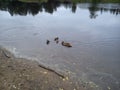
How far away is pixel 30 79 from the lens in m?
14.7

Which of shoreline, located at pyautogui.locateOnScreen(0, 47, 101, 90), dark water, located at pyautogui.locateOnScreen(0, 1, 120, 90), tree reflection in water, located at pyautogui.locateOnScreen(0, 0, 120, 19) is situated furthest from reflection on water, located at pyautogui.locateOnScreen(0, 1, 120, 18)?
shoreline, located at pyautogui.locateOnScreen(0, 47, 101, 90)

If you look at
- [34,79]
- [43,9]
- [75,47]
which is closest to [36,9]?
[43,9]

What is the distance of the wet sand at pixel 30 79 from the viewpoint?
1390 centimetres

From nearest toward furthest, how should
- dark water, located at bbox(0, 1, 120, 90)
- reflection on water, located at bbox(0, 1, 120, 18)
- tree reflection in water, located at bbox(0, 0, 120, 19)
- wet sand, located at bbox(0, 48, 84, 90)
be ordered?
wet sand, located at bbox(0, 48, 84, 90)
dark water, located at bbox(0, 1, 120, 90)
tree reflection in water, located at bbox(0, 0, 120, 19)
reflection on water, located at bbox(0, 1, 120, 18)

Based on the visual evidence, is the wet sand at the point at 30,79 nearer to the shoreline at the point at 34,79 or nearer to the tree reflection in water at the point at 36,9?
the shoreline at the point at 34,79

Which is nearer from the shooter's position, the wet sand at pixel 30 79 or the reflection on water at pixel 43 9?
the wet sand at pixel 30 79

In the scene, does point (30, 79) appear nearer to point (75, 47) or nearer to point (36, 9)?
point (75, 47)

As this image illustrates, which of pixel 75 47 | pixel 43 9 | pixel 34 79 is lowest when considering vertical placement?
pixel 43 9

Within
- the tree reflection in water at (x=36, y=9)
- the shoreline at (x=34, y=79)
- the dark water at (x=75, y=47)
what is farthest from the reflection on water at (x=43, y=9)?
the shoreline at (x=34, y=79)

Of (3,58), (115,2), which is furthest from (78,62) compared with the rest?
(115,2)

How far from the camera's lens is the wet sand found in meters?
13.9

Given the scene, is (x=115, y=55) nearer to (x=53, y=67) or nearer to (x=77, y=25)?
(x=53, y=67)

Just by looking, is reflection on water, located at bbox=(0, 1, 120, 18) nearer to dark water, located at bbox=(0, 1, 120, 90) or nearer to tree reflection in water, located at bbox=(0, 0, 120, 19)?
tree reflection in water, located at bbox=(0, 0, 120, 19)

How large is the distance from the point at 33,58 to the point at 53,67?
3282 mm
